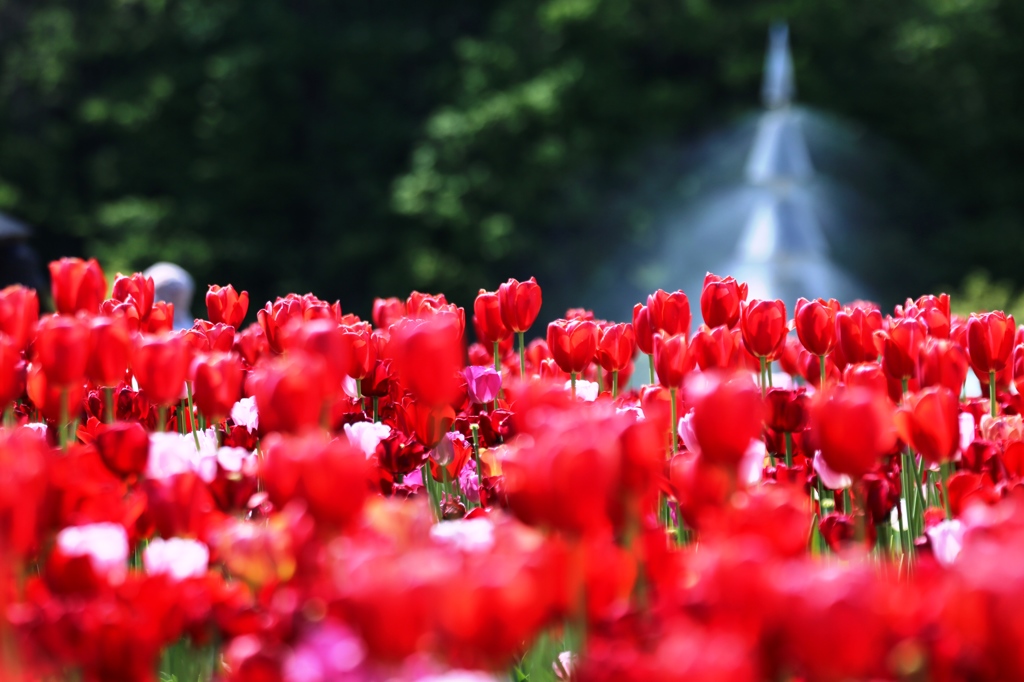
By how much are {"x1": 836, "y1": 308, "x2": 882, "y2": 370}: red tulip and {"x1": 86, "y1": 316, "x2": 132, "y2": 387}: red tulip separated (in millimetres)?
1138

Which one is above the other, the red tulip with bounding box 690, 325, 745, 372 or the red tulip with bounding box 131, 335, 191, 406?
the red tulip with bounding box 690, 325, 745, 372

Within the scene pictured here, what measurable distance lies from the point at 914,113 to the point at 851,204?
6.48ft

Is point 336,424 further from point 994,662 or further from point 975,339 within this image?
point 994,662

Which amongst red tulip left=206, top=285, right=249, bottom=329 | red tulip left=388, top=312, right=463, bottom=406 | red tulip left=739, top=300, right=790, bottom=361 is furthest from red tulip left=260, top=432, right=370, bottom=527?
red tulip left=206, top=285, right=249, bottom=329

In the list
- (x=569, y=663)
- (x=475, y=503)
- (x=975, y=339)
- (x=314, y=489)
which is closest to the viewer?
(x=314, y=489)

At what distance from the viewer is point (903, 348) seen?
6.51ft

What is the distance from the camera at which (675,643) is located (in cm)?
90

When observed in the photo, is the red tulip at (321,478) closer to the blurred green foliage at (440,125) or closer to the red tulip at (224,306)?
the red tulip at (224,306)

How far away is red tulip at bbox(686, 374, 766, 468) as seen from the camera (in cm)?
128

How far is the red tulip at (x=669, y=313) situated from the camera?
228 centimetres

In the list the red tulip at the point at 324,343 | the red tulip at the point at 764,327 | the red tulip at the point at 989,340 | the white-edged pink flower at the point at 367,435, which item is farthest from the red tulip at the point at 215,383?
the red tulip at the point at 989,340

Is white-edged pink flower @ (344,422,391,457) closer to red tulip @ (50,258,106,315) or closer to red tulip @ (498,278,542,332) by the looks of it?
red tulip @ (498,278,542,332)

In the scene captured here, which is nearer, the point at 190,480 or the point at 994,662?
the point at 994,662

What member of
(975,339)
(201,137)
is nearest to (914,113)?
(201,137)
